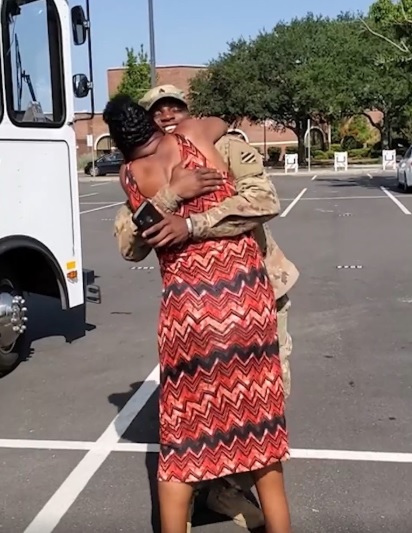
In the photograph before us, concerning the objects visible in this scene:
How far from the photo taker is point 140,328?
7.68 meters

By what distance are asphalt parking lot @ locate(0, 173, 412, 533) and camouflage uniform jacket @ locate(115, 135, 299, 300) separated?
1432 mm

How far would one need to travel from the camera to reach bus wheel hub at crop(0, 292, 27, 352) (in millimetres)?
6105

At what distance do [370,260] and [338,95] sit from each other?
2824cm

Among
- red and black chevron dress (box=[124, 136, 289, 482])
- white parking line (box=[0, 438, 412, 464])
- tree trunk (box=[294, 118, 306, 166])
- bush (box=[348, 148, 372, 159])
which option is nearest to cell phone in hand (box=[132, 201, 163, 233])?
red and black chevron dress (box=[124, 136, 289, 482])

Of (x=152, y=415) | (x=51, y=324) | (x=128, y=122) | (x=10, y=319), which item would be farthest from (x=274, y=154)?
(x=128, y=122)

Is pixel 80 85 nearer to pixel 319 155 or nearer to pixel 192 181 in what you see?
pixel 192 181

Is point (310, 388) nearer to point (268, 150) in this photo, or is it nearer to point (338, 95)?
point (338, 95)

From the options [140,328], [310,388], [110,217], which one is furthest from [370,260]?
[110,217]

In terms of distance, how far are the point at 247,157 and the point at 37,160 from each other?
343 centimetres

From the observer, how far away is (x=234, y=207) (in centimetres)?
291

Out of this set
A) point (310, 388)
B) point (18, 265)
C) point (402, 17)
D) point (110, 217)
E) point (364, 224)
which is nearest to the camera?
point (310, 388)

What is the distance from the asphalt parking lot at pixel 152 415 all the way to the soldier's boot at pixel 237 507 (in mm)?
52

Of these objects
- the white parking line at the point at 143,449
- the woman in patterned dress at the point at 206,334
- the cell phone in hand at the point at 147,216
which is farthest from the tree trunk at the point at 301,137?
the cell phone in hand at the point at 147,216

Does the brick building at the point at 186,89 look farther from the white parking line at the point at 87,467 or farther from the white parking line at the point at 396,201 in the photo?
the white parking line at the point at 87,467
